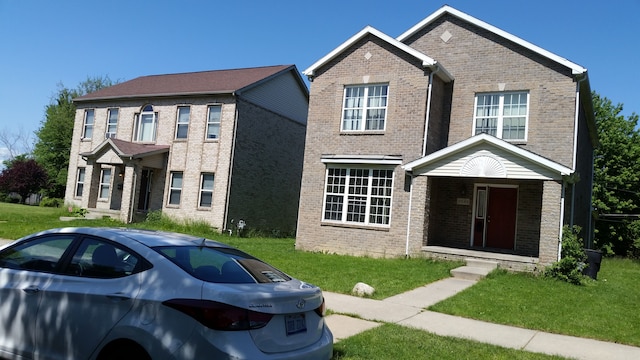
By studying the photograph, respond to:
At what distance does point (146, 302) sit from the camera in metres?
3.75

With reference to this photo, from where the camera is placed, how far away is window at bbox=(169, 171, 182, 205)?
948 inches

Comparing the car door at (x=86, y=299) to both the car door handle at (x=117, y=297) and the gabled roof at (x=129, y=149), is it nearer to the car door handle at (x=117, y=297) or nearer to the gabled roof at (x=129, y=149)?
the car door handle at (x=117, y=297)

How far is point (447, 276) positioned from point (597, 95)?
33000 mm

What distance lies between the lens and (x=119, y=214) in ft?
78.1

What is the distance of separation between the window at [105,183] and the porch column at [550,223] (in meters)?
21.1

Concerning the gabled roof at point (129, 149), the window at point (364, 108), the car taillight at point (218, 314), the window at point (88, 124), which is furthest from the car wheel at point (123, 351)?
the window at point (88, 124)

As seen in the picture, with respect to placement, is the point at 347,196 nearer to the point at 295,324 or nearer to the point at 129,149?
the point at 129,149

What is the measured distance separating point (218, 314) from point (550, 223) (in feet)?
41.1

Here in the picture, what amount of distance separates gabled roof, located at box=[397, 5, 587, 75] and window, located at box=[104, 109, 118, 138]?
16.3 metres

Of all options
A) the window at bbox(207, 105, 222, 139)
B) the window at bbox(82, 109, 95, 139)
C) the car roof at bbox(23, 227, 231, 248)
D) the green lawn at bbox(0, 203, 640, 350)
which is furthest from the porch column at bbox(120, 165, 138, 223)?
the car roof at bbox(23, 227, 231, 248)

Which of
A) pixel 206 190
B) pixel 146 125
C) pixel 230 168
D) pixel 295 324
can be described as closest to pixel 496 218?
pixel 230 168

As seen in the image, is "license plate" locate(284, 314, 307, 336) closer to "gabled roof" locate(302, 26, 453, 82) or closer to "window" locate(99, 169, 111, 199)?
"gabled roof" locate(302, 26, 453, 82)

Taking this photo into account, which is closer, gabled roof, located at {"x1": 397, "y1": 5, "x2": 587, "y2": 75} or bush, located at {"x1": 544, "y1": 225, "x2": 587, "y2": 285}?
bush, located at {"x1": 544, "y1": 225, "x2": 587, "y2": 285}

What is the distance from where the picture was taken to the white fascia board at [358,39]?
636 inches
